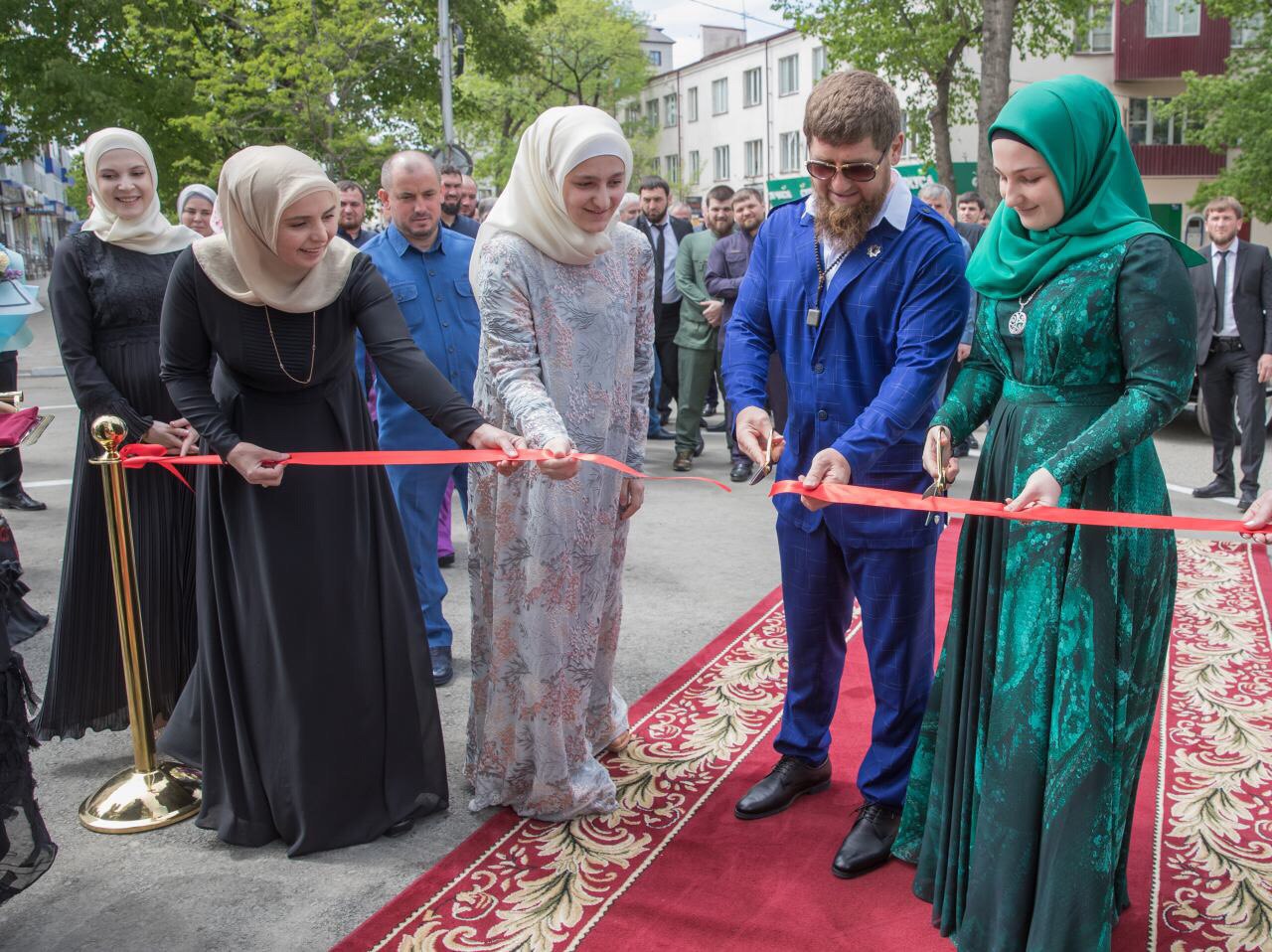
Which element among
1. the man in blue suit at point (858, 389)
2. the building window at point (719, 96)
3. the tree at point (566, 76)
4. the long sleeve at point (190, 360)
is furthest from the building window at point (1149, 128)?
the long sleeve at point (190, 360)

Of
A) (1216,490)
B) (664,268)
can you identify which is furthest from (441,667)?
(1216,490)

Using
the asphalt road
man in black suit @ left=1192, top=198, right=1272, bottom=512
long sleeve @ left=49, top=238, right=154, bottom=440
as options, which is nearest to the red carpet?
the asphalt road

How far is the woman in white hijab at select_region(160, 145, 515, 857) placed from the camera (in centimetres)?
306

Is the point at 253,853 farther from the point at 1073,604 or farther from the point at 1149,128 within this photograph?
the point at 1149,128

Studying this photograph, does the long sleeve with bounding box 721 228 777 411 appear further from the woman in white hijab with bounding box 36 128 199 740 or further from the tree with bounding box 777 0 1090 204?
the tree with bounding box 777 0 1090 204

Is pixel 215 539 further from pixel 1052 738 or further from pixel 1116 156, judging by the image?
pixel 1116 156

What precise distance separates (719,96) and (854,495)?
4792 cm

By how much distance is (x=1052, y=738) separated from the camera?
2441 millimetres

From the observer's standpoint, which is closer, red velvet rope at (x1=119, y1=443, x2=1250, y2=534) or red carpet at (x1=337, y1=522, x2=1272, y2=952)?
red velvet rope at (x1=119, y1=443, x2=1250, y2=534)

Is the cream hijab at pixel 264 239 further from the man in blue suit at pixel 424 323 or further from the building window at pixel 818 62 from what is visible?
the building window at pixel 818 62

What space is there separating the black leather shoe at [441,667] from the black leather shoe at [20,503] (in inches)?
169

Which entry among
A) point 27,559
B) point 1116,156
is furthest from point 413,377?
point 27,559

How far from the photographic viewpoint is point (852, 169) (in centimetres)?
280

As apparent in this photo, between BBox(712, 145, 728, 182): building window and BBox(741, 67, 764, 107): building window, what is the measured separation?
2236 mm
